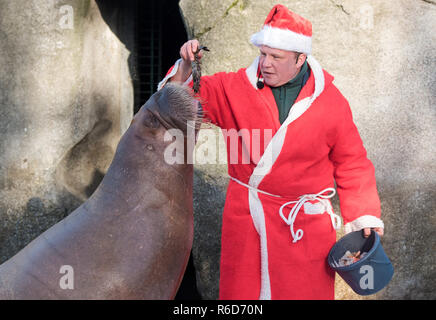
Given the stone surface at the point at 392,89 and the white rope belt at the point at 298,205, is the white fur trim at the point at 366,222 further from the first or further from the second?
the stone surface at the point at 392,89

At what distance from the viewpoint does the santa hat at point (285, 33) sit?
2.48 m

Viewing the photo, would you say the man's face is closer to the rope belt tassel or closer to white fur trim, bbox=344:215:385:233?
the rope belt tassel

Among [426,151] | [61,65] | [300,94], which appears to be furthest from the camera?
[61,65]

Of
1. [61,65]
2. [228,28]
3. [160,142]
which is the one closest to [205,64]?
[228,28]

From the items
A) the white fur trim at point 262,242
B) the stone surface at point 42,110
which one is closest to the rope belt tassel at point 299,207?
the white fur trim at point 262,242

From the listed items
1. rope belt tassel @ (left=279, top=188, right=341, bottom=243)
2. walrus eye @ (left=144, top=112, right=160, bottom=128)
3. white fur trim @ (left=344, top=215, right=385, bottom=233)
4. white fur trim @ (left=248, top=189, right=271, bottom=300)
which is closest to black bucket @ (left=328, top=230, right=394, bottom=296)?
white fur trim @ (left=344, top=215, right=385, bottom=233)

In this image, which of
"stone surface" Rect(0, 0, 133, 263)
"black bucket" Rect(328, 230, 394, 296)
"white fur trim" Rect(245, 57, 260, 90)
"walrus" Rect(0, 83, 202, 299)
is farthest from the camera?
"stone surface" Rect(0, 0, 133, 263)

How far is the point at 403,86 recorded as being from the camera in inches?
144

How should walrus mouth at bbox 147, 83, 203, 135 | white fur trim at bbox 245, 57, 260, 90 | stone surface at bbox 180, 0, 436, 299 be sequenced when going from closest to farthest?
1. walrus mouth at bbox 147, 83, 203, 135
2. white fur trim at bbox 245, 57, 260, 90
3. stone surface at bbox 180, 0, 436, 299

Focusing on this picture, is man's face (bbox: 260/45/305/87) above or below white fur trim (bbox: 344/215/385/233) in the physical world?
above

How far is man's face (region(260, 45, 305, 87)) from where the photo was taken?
249 centimetres

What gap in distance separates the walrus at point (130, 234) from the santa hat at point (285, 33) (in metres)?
0.76

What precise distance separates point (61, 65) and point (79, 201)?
3.45 ft

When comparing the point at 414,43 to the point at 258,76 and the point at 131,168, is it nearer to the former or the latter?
the point at 258,76
